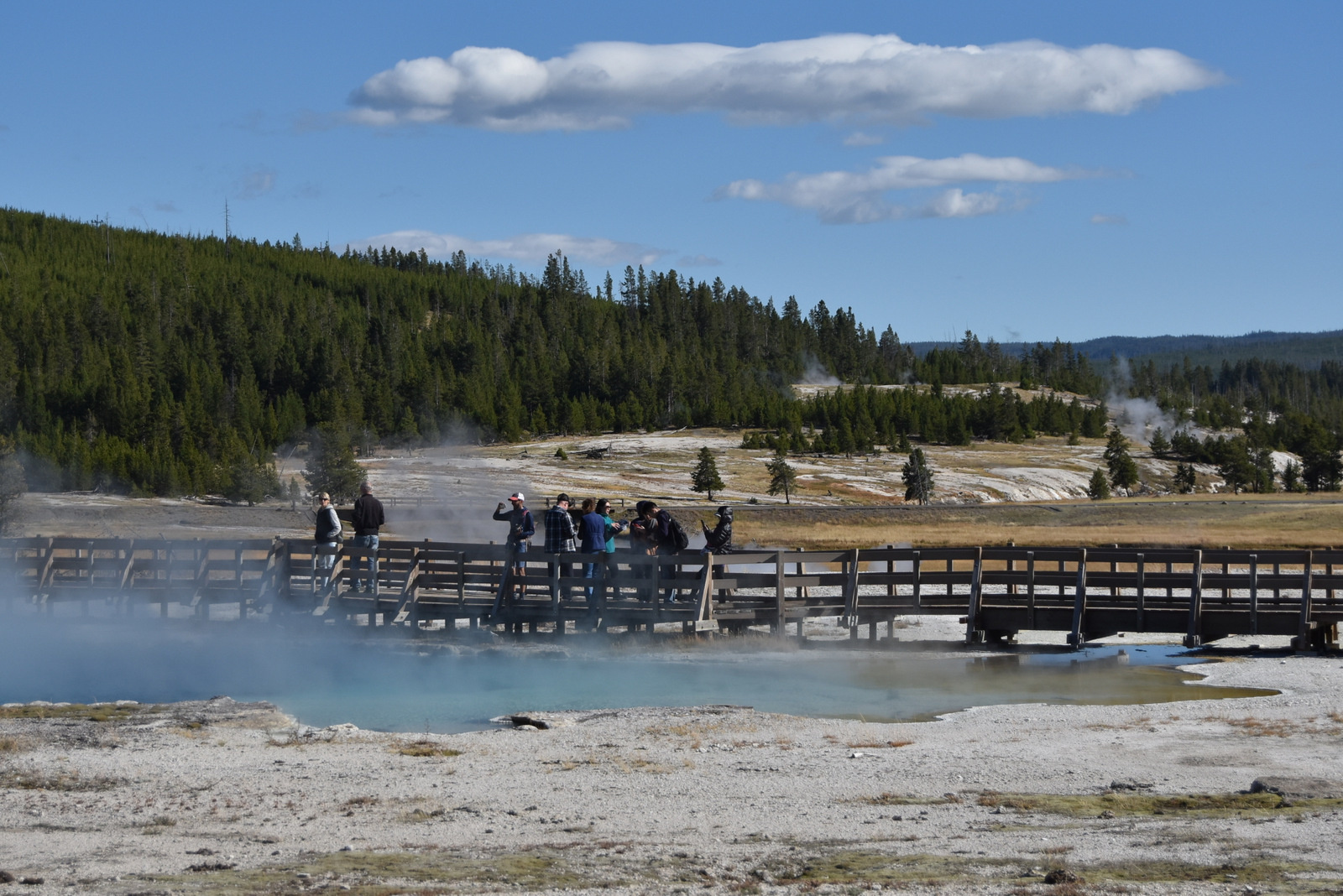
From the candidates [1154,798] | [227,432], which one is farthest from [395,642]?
[227,432]

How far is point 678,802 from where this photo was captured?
41.9 feet

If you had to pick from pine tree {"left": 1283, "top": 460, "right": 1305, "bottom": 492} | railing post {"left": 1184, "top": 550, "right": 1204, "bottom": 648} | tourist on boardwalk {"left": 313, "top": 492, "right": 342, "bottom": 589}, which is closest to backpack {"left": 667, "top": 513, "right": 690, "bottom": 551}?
tourist on boardwalk {"left": 313, "top": 492, "right": 342, "bottom": 589}

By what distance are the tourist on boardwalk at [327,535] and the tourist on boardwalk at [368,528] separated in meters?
0.41

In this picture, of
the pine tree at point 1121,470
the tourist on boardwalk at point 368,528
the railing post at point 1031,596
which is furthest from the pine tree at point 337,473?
the pine tree at point 1121,470

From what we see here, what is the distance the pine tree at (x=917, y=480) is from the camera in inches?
4245

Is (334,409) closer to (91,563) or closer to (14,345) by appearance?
(14,345)

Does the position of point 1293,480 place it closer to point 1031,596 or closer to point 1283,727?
point 1031,596

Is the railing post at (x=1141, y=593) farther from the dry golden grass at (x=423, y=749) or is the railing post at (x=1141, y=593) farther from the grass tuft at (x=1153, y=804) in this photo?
the dry golden grass at (x=423, y=749)

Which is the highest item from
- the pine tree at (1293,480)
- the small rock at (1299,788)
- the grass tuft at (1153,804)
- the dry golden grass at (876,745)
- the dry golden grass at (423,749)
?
the small rock at (1299,788)

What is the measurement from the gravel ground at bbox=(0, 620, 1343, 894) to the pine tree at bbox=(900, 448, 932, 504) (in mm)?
89689

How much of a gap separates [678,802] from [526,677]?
10051 millimetres

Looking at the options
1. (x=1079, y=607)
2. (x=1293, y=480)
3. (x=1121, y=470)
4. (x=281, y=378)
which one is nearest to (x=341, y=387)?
(x=281, y=378)

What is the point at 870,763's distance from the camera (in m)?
14.6

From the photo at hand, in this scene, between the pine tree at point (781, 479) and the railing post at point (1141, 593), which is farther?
the pine tree at point (781, 479)
